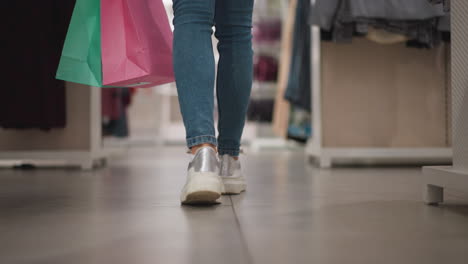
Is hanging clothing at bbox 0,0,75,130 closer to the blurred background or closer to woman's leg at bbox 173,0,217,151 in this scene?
the blurred background

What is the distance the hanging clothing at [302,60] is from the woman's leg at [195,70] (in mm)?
1735

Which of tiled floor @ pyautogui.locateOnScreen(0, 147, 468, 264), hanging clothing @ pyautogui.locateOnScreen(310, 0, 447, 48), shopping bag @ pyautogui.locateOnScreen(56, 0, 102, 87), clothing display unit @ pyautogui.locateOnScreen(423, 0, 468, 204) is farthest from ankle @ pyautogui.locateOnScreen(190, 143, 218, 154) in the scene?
hanging clothing @ pyautogui.locateOnScreen(310, 0, 447, 48)

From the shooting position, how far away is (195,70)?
958mm

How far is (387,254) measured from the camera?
57cm

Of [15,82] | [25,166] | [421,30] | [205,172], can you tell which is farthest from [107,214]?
[421,30]

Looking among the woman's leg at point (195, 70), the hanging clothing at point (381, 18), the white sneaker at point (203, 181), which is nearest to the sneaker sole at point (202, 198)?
the white sneaker at point (203, 181)

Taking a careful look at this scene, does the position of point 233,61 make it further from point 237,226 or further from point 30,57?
point 30,57

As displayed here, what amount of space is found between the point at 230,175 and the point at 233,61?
0.28 metres

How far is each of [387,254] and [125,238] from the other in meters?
0.36

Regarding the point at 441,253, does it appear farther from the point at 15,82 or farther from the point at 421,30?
the point at 15,82

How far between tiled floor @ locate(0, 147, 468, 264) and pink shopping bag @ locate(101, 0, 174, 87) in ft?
0.91

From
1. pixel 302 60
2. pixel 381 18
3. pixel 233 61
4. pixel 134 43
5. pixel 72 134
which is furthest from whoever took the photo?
pixel 302 60

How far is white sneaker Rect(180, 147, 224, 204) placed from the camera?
0.90m

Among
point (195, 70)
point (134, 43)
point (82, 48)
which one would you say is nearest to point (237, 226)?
point (195, 70)
